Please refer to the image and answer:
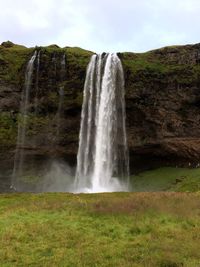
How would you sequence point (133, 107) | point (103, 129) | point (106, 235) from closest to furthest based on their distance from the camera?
point (106, 235) < point (103, 129) < point (133, 107)

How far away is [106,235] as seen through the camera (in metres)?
19.5

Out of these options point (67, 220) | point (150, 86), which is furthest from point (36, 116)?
point (67, 220)

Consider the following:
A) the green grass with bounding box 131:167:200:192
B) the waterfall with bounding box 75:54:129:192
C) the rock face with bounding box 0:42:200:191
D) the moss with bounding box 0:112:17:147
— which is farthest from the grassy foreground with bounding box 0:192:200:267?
the moss with bounding box 0:112:17:147

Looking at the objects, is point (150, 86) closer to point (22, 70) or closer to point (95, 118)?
point (95, 118)

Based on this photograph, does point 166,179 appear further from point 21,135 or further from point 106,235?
point 106,235

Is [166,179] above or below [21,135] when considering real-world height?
below

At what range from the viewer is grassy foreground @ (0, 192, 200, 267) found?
15729mm

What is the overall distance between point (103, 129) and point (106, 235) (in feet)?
144

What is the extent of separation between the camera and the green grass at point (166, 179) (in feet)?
179

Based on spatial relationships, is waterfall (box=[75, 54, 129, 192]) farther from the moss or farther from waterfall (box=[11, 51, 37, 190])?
the moss

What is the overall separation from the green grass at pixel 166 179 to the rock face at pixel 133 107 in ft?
7.79

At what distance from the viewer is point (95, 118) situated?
209 ft

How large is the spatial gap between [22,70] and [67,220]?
5016 cm

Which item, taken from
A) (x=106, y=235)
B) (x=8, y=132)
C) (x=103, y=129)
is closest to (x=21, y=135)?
(x=8, y=132)
